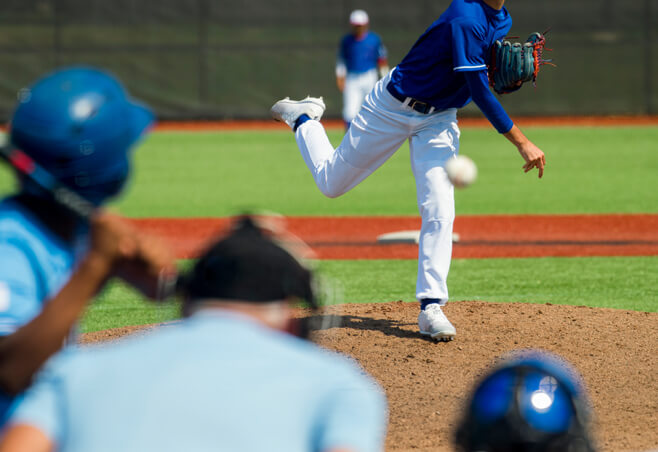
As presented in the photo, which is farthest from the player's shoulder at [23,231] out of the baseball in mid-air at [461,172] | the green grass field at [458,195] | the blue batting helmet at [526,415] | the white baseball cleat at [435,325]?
the white baseball cleat at [435,325]

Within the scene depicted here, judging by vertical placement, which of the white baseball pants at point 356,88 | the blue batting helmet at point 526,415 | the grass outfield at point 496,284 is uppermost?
the white baseball pants at point 356,88

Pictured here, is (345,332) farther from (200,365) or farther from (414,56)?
(200,365)

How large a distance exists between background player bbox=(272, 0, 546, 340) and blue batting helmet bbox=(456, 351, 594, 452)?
3358 mm

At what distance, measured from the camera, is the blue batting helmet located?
221cm

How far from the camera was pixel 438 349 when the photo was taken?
5641mm

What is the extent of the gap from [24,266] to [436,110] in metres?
3.99

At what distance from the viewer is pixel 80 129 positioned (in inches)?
87.5

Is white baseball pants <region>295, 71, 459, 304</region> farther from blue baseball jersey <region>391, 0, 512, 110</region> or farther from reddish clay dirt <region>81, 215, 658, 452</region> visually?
reddish clay dirt <region>81, 215, 658, 452</region>

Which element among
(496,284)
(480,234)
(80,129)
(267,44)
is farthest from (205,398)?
(267,44)

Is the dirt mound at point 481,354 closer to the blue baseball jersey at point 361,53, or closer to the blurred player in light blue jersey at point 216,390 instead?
the blurred player in light blue jersey at point 216,390

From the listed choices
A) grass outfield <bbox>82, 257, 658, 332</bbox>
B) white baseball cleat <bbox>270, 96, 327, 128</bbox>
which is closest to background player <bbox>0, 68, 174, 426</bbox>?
grass outfield <bbox>82, 257, 658, 332</bbox>

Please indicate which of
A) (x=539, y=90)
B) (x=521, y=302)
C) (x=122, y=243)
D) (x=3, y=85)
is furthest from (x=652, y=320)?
(x=3, y=85)

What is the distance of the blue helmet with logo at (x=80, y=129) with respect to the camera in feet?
7.28

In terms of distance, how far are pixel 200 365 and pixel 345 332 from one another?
4.45 meters
